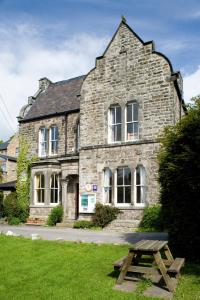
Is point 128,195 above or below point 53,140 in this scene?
below

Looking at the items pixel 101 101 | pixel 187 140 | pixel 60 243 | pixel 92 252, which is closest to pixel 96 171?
pixel 101 101

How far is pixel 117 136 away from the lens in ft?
67.8

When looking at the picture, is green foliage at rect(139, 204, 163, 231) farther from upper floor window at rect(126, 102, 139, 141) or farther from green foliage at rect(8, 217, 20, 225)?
green foliage at rect(8, 217, 20, 225)

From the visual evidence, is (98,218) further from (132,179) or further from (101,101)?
(101,101)

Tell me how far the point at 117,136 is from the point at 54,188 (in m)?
6.28

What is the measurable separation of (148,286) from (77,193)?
16.0 m

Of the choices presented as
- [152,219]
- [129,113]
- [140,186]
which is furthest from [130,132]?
[152,219]

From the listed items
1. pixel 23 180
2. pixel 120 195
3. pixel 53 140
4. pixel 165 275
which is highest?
pixel 53 140

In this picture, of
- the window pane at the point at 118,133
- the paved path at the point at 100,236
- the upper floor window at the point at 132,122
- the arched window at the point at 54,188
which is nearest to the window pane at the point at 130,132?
the upper floor window at the point at 132,122

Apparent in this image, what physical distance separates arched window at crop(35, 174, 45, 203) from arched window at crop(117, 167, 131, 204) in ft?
21.1

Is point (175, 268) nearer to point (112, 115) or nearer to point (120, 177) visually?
point (120, 177)

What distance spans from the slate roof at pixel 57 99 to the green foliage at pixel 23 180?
102 inches

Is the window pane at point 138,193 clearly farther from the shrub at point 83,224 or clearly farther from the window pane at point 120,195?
the shrub at point 83,224

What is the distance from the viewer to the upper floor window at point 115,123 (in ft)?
67.7
